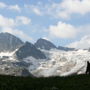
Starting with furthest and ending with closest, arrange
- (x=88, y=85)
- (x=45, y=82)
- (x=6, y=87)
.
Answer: (x=45, y=82), (x=88, y=85), (x=6, y=87)

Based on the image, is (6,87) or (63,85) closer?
(6,87)

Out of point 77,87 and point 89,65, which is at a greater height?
point 89,65

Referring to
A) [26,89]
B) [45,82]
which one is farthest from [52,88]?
[45,82]

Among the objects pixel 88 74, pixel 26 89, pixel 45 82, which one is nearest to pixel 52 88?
pixel 26 89

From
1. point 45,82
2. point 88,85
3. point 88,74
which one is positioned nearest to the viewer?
point 88,85

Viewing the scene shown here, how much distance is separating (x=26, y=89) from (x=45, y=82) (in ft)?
14.2

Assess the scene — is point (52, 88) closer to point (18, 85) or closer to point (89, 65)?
point (18, 85)

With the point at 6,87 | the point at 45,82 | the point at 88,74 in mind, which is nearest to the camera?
the point at 6,87

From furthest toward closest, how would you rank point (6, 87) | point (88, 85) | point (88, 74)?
point (88, 74) → point (88, 85) → point (6, 87)

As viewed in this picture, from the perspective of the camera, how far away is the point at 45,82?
31.3m

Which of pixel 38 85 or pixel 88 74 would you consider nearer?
pixel 38 85

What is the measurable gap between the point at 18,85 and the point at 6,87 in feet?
6.14

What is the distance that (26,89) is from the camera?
2725cm

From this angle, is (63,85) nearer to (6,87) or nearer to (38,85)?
(38,85)
